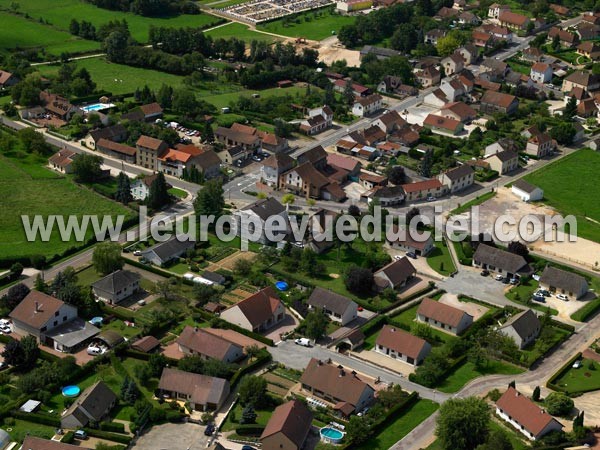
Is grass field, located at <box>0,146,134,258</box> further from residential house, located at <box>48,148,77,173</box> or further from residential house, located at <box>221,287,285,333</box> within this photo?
residential house, located at <box>221,287,285,333</box>

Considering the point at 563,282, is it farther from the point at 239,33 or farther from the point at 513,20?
the point at 513,20

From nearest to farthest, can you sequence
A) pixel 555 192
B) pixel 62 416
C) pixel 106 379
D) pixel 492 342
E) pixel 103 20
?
pixel 62 416 < pixel 106 379 < pixel 492 342 < pixel 555 192 < pixel 103 20

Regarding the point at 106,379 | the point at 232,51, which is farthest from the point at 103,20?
the point at 106,379

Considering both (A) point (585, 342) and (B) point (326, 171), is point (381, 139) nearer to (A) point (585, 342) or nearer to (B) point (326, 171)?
(B) point (326, 171)

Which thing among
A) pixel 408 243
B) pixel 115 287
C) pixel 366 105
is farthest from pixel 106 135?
pixel 408 243

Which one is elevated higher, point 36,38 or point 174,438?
point 36,38

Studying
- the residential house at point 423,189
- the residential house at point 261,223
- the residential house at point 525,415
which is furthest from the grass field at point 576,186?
the residential house at point 525,415
